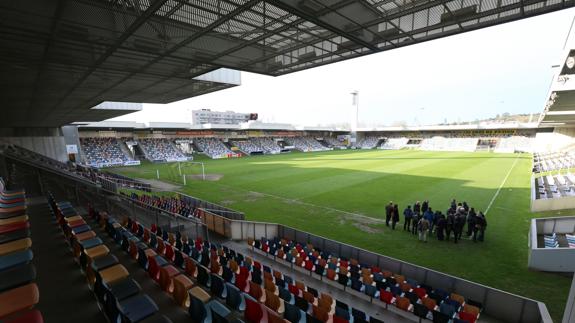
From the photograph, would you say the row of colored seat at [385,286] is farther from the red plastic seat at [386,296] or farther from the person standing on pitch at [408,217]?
the person standing on pitch at [408,217]

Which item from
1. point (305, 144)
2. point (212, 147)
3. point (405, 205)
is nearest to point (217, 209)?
point (405, 205)

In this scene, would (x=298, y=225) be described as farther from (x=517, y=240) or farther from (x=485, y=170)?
(x=485, y=170)

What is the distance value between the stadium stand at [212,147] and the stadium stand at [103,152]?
14.4 m

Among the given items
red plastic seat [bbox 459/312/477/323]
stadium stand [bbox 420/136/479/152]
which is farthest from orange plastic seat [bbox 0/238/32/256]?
stadium stand [bbox 420/136/479/152]

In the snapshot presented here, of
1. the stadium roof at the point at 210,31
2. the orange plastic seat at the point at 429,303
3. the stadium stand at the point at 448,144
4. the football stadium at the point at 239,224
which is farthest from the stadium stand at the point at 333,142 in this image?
the orange plastic seat at the point at 429,303

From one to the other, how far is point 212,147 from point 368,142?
4538 cm

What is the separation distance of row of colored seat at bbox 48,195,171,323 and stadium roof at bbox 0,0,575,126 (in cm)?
453

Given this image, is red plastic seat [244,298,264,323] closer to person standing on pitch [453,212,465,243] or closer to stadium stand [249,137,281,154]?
person standing on pitch [453,212,465,243]

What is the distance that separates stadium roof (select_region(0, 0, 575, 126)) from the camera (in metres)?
5.10

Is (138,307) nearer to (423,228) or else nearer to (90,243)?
(90,243)

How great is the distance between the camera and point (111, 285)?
437 centimetres

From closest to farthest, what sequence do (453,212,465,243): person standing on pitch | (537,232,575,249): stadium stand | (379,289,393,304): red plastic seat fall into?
1. (379,289,393,304): red plastic seat
2. (537,232,575,249): stadium stand
3. (453,212,465,243): person standing on pitch

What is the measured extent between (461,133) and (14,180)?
77182 millimetres

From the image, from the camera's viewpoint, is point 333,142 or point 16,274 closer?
point 16,274
